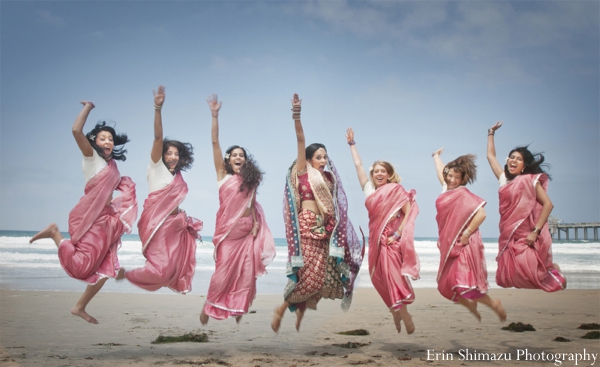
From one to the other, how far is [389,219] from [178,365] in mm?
2749

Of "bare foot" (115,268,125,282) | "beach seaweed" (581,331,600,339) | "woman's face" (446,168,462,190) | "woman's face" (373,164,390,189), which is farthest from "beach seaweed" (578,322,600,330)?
"bare foot" (115,268,125,282)

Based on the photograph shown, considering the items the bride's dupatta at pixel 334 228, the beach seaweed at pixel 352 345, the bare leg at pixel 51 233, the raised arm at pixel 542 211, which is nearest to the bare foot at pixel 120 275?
the bare leg at pixel 51 233

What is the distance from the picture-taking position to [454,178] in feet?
20.5

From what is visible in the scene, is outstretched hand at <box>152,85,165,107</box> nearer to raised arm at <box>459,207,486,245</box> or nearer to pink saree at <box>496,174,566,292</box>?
raised arm at <box>459,207,486,245</box>

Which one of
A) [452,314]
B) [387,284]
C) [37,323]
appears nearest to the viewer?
[387,284]

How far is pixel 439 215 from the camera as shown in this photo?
6246mm

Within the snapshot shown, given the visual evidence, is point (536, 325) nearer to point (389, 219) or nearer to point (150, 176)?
point (389, 219)

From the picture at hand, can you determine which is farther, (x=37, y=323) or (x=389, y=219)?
(x=37, y=323)

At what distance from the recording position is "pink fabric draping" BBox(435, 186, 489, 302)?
582 centimetres

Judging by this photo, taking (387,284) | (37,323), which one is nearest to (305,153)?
(387,284)

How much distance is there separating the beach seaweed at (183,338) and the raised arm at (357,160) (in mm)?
2742

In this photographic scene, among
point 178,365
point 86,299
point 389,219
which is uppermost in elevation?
point 389,219

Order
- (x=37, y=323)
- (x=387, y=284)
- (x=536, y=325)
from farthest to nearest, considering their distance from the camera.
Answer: (x=536, y=325)
(x=37, y=323)
(x=387, y=284)

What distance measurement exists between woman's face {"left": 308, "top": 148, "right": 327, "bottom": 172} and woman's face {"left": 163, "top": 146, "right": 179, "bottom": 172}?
5.28 ft
